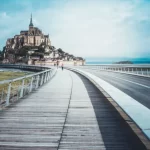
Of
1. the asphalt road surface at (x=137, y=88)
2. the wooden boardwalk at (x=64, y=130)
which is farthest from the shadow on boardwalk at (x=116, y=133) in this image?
the asphalt road surface at (x=137, y=88)

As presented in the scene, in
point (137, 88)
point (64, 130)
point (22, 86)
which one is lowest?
point (137, 88)

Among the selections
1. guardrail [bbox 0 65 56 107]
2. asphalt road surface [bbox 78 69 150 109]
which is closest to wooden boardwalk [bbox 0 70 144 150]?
guardrail [bbox 0 65 56 107]

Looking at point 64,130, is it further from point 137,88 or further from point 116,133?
point 137,88

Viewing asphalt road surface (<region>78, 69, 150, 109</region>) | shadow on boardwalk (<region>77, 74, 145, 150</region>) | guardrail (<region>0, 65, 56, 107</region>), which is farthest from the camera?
asphalt road surface (<region>78, 69, 150, 109</region>)

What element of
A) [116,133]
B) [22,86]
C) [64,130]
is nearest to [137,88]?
[22,86]

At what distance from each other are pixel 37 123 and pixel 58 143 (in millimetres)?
1634

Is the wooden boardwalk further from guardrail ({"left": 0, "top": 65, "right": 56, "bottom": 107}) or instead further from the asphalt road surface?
the asphalt road surface

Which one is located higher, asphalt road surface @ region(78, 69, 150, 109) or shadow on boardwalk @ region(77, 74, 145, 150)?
shadow on boardwalk @ region(77, 74, 145, 150)

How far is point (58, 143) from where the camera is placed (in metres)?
4.81

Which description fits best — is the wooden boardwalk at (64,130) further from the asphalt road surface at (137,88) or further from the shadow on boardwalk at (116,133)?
the asphalt road surface at (137,88)

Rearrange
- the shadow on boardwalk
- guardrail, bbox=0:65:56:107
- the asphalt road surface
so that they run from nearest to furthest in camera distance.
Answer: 1. the shadow on boardwalk
2. guardrail, bbox=0:65:56:107
3. the asphalt road surface

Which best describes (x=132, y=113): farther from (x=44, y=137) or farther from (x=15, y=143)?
(x=15, y=143)

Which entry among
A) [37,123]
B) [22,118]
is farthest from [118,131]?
[22,118]

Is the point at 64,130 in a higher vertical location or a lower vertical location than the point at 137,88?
higher
